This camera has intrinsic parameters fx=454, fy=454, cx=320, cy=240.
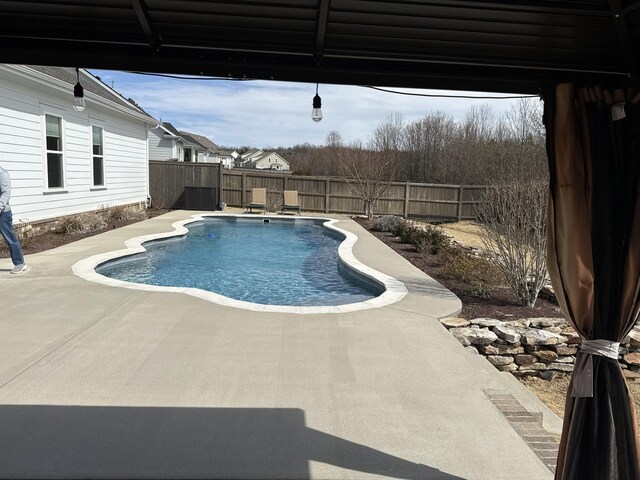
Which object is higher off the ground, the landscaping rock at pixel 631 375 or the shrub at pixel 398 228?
the shrub at pixel 398 228

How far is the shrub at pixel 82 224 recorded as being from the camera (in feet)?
38.1

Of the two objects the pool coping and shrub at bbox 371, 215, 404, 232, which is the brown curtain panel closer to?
the pool coping

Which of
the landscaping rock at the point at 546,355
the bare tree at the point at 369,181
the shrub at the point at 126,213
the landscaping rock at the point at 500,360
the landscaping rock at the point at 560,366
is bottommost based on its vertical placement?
the landscaping rock at the point at 560,366

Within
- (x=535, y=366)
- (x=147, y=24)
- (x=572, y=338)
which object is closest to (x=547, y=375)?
(x=535, y=366)

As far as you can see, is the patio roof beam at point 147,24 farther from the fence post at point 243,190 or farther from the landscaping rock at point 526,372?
the fence post at point 243,190

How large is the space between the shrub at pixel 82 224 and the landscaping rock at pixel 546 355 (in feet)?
36.0

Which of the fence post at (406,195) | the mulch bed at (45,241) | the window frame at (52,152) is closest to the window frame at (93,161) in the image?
the window frame at (52,152)

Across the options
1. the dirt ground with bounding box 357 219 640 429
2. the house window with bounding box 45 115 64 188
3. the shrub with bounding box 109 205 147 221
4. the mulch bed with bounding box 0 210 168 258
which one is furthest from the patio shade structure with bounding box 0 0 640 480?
the shrub with bounding box 109 205 147 221

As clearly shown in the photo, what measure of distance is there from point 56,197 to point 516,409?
11.8 metres

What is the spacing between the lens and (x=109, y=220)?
14586mm

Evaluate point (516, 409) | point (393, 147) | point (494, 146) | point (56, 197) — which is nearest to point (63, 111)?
point (56, 197)

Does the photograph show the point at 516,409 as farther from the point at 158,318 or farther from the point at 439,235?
the point at 439,235

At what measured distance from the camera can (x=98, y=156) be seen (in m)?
13.9

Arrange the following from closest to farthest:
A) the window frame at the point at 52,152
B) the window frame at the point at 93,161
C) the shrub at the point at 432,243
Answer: the window frame at the point at 52,152
the shrub at the point at 432,243
the window frame at the point at 93,161
